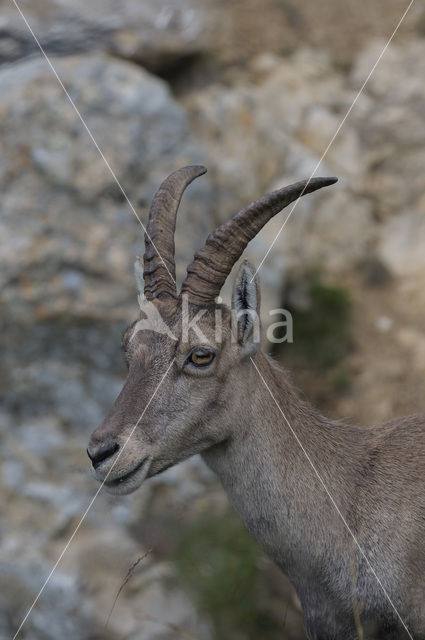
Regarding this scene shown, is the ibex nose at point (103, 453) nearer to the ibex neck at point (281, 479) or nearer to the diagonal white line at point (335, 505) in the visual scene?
the ibex neck at point (281, 479)

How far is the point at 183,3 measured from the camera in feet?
43.8

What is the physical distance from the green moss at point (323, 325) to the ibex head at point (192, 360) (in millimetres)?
6324

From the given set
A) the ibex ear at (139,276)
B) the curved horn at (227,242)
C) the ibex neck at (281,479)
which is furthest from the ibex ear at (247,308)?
the ibex ear at (139,276)

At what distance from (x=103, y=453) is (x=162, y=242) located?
6.19 ft

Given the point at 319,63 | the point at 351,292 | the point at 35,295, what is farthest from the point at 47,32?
the point at 351,292

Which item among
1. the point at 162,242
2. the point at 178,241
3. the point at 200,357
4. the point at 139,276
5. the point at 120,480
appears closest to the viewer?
the point at 120,480

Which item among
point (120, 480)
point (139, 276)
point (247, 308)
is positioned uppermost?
point (139, 276)

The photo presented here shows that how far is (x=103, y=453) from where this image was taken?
5.38 metres

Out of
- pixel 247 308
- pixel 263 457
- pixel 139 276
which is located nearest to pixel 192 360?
pixel 247 308

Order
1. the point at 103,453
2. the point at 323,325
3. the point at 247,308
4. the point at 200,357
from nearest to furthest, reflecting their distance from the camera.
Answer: the point at 103,453 < the point at 200,357 < the point at 247,308 < the point at 323,325

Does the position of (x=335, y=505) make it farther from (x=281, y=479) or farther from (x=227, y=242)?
(x=227, y=242)

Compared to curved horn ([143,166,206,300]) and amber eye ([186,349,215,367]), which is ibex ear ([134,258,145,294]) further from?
amber eye ([186,349,215,367])

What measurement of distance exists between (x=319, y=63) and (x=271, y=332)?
19.0 feet

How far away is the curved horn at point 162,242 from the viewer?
613cm
